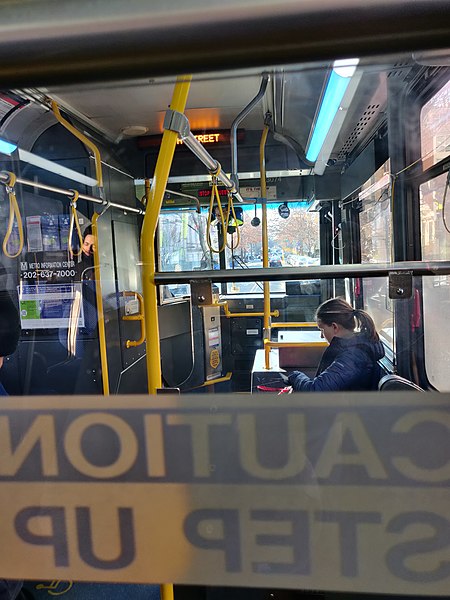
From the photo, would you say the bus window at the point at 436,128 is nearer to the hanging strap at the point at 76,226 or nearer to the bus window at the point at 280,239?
the bus window at the point at 280,239

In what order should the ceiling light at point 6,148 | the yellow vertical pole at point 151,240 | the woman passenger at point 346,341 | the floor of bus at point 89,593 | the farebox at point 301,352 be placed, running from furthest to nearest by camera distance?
the farebox at point 301,352 → the ceiling light at point 6,148 → the floor of bus at point 89,593 → the woman passenger at point 346,341 → the yellow vertical pole at point 151,240

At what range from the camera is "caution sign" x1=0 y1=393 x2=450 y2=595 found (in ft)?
1.58

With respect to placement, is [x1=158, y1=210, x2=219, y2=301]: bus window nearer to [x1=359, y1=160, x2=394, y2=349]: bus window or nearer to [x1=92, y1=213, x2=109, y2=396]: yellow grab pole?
[x1=92, y1=213, x2=109, y2=396]: yellow grab pole

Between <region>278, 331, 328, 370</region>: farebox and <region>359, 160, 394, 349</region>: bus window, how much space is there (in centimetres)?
41

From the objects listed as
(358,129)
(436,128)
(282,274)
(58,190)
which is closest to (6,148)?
(58,190)

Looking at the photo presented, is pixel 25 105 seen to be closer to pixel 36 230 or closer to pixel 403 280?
pixel 36 230

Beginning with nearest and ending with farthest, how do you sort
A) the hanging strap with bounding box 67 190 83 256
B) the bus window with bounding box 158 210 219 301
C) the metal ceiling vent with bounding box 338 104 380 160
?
1. the metal ceiling vent with bounding box 338 104 380 160
2. the hanging strap with bounding box 67 190 83 256
3. the bus window with bounding box 158 210 219 301

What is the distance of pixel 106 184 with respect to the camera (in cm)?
347

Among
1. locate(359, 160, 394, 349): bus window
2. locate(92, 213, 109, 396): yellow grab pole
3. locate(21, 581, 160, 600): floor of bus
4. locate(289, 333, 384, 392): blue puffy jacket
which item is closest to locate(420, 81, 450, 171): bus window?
locate(359, 160, 394, 349): bus window

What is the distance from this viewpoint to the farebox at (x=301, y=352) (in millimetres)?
2680

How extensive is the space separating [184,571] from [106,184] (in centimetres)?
337

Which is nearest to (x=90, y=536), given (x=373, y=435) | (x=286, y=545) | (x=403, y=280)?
(x=286, y=545)

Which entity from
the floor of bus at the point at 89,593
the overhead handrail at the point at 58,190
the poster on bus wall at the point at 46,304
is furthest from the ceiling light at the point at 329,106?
the floor of bus at the point at 89,593

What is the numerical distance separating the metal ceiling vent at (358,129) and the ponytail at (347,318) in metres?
1.18
